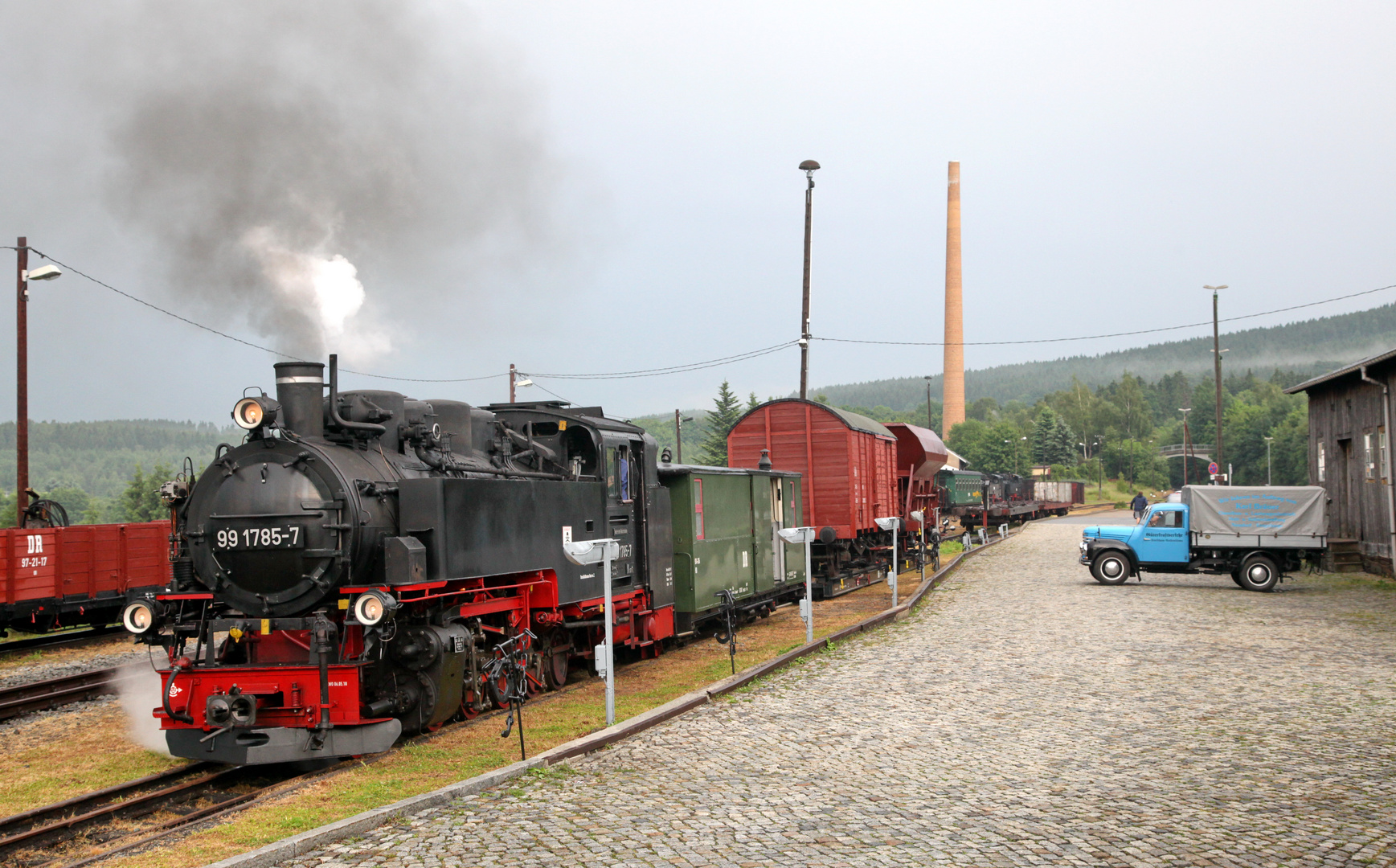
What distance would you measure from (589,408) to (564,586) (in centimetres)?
272

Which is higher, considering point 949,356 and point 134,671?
point 949,356

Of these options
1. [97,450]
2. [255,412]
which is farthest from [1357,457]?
[97,450]

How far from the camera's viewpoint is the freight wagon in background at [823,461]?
21.0 meters

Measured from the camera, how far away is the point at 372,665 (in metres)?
8.63

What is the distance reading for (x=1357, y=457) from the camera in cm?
2486

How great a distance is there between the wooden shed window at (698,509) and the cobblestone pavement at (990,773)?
2507 millimetres

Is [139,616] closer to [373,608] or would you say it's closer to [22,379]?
[373,608]

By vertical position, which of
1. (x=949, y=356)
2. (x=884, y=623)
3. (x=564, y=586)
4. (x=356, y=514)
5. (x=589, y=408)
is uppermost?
(x=949, y=356)

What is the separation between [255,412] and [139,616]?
1.94m

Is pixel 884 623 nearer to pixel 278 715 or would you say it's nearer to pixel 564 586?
Answer: pixel 564 586

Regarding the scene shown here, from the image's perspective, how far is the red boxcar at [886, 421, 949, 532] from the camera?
90.8 feet

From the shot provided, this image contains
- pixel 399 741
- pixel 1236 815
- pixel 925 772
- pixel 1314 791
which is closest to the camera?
pixel 1236 815

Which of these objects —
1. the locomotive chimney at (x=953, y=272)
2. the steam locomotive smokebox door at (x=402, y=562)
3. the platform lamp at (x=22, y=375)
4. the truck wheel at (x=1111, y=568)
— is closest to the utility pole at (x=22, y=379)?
the platform lamp at (x=22, y=375)

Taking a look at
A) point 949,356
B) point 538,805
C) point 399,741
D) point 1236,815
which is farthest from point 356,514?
point 949,356
